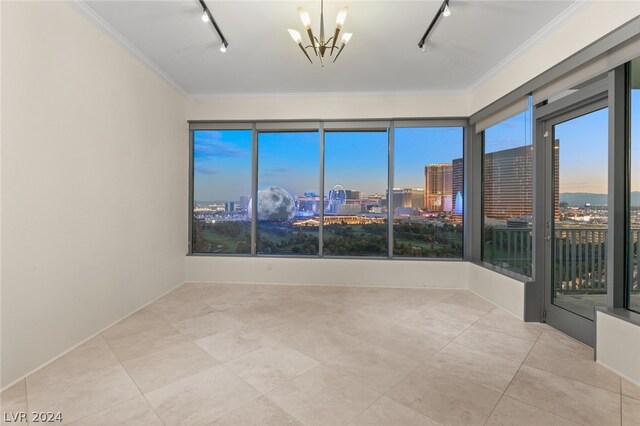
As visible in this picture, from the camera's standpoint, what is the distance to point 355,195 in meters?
4.85

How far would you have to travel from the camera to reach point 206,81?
421 centimetres

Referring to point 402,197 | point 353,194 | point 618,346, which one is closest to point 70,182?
point 353,194

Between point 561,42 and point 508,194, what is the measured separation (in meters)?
1.83

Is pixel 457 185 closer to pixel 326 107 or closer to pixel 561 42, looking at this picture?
pixel 561 42

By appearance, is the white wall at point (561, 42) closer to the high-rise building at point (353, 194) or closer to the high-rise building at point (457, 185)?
the high-rise building at point (457, 185)

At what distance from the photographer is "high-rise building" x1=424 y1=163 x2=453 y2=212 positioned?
15.3 ft

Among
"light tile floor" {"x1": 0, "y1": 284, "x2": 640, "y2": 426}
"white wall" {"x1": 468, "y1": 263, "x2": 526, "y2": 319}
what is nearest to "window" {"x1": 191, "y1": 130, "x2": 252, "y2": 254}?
"light tile floor" {"x1": 0, "y1": 284, "x2": 640, "y2": 426}

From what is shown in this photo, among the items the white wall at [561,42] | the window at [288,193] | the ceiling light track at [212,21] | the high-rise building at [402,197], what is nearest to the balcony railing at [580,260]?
the white wall at [561,42]

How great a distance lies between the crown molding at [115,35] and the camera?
261 cm

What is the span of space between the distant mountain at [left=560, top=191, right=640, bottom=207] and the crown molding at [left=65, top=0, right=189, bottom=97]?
5333 millimetres

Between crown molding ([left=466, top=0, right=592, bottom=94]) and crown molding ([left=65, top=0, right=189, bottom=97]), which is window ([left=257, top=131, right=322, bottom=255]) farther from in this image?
crown molding ([left=466, top=0, right=592, bottom=94])

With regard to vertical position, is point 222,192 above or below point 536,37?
below

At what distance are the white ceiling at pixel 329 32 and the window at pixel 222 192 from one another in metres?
0.98

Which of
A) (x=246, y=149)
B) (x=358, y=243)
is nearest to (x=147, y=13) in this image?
(x=246, y=149)
